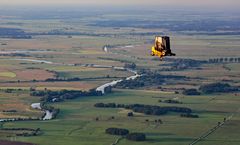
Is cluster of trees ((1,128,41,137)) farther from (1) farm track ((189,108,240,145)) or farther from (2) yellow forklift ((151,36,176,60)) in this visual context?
(2) yellow forklift ((151,36,176,60))

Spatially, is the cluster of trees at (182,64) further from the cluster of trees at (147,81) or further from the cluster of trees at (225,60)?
the cluster of trees at (147,81)

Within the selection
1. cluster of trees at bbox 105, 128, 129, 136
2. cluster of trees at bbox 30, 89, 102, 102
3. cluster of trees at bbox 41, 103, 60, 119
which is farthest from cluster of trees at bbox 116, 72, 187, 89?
cluster of trees at bbox 105, 128, 129, 136

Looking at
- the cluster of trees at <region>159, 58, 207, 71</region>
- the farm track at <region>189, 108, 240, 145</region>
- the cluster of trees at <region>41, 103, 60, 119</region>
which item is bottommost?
the farm track at <region>189, 108, 240, 145</region>

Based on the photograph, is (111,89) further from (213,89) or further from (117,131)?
(117,131)

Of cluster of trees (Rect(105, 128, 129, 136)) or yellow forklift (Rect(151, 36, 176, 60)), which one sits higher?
yellow forklift (Rect(151, 36, 176, 60))

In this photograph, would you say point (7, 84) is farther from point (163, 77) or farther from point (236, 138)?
point (236, 138)

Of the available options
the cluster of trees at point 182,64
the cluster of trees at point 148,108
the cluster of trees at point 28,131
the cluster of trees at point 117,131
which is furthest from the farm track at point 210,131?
the cluster of trees at point 182,64

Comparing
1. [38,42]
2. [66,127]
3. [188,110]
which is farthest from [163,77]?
[38,42]
